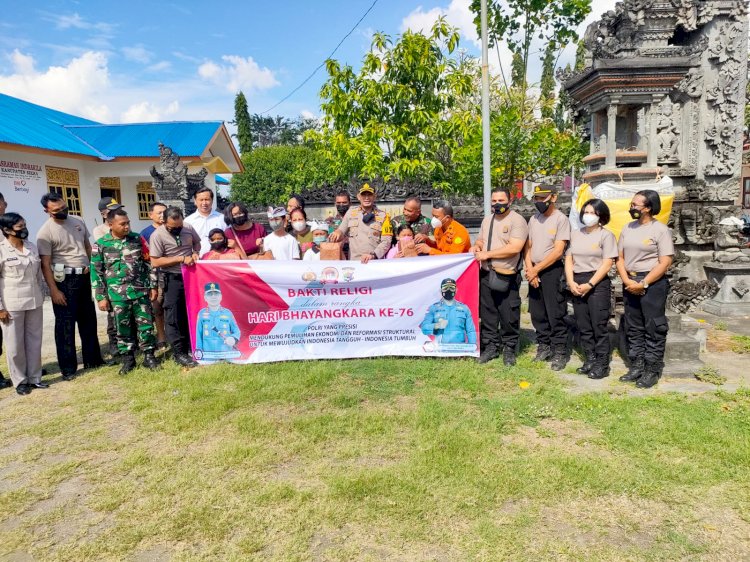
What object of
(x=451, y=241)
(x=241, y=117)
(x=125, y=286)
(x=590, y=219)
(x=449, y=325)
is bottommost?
(x=449, y=325)

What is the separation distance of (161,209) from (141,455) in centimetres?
350

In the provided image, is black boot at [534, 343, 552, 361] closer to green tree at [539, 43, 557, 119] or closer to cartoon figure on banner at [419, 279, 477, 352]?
cartoon figure on banner at [419, 279, 477, 352]

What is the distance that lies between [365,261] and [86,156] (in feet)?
46.0

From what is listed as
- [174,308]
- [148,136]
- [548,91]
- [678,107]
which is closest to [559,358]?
[174,308]

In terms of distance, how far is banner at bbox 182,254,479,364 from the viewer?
5.34 meters

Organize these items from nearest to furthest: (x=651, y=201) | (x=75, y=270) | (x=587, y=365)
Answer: (x=651, y=201), (x=587, y=365), (x=75, y=270)

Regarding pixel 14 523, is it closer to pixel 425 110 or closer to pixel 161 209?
pixel 161 209

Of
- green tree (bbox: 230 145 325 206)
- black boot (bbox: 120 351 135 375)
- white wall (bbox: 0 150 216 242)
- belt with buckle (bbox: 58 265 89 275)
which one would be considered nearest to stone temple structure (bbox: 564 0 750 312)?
black boot (bbox: 120 351 135 375)

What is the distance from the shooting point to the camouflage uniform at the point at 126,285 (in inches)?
206

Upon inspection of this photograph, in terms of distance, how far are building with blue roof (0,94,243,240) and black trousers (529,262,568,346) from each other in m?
13.0

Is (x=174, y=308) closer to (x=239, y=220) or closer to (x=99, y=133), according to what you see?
(x=239, y=220)

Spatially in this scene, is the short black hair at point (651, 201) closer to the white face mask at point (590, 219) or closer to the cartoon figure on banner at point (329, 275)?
the white face mask at point (590, 219)

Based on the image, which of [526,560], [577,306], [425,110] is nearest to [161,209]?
[577,306]

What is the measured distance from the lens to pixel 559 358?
16.9ft
